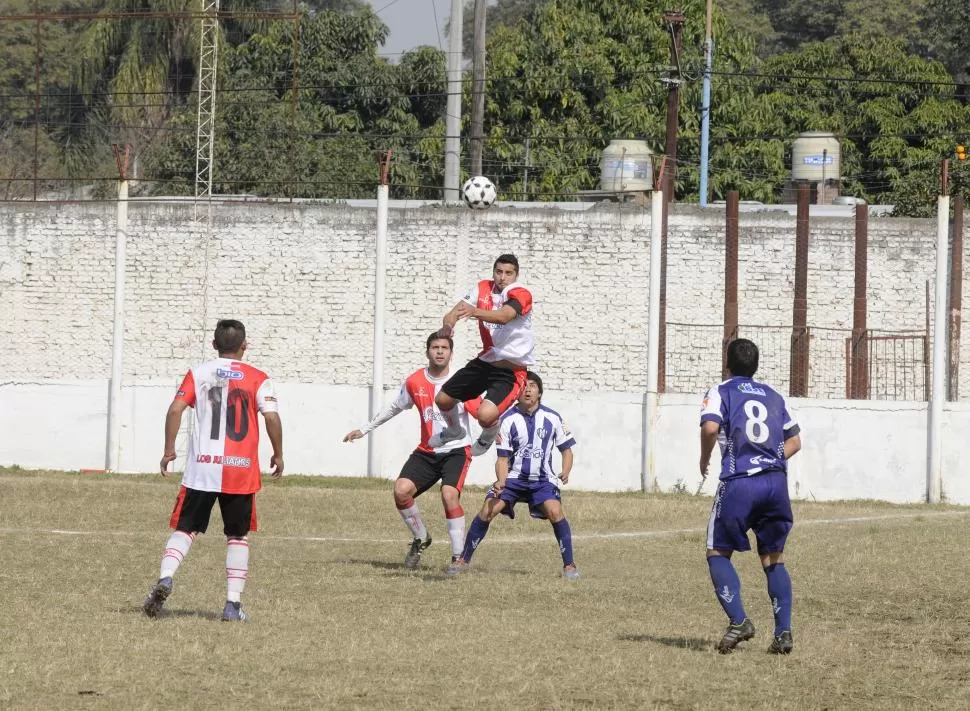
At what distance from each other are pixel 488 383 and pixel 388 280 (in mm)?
16398

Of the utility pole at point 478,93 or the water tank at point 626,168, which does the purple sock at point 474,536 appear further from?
the water tank at point 626,168

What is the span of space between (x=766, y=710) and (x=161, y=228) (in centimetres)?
2231

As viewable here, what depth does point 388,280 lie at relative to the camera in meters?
28.0

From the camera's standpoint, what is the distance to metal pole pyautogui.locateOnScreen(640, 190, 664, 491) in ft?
74.9

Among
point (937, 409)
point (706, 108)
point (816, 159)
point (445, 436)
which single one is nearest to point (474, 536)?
point (445, 436)

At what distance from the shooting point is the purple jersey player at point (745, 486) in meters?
9.10

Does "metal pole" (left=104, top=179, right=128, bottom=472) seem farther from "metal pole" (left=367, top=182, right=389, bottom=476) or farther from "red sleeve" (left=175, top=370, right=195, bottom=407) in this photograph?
"red sleeve" (left=175, top=370, right=195, bottom=407)

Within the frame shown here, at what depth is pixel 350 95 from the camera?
45500 millimetres

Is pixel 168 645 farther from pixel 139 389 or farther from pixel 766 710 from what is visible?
pixel 139 389

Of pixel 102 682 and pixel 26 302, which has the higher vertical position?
pixel 26 302

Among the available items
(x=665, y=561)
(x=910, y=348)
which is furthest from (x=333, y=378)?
(x=665, y=561)

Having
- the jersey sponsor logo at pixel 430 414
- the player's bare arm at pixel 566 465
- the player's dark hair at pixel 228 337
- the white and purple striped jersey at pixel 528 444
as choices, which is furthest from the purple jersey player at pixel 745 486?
the jersey sponsor logo at pixel 430 414

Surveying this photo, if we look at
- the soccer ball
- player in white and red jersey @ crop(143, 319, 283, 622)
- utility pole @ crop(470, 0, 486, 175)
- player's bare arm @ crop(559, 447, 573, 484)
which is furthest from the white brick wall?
player in white and red jersey @ crop(143, 319, 283, 622)

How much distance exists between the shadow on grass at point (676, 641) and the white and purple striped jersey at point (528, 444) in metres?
3.39
